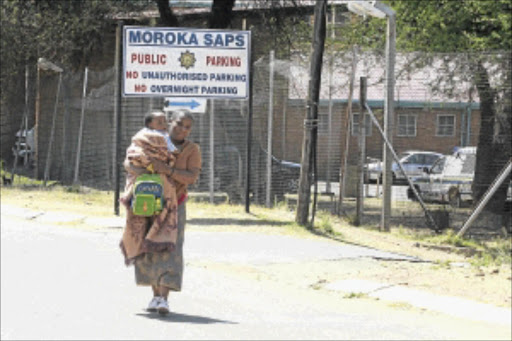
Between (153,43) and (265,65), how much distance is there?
2.68 meters

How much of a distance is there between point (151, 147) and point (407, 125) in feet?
29.5

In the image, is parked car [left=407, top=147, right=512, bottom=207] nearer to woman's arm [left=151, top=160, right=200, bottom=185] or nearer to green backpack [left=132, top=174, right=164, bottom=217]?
woman's arm [left=151, top=160, right=200, bottom=185]

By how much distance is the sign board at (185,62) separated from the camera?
15688 millimetres

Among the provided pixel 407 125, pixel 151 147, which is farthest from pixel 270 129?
pixel 151 147

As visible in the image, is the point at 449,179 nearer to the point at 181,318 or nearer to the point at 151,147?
the point at 181,318

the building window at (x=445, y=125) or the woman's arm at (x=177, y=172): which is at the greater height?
the building window at (x=445, y=125)

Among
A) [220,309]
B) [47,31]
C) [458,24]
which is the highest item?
[47,31]

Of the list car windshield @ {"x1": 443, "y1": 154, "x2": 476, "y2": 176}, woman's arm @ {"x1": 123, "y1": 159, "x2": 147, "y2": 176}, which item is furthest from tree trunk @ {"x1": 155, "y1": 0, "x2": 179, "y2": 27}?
woman's arm @ {"x1": 123, "y1": 159, "x2": 147, "y2": 176}

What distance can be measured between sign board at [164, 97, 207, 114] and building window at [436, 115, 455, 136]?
4.09 meters

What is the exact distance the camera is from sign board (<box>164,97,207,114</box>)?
16469mm

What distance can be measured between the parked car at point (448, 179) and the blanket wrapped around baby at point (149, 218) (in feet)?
38.0

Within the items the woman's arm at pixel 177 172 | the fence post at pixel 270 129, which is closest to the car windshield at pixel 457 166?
the fence post at pixel 270 129

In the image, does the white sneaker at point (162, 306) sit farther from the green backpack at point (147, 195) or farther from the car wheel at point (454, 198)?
the car wheel at point (454, 198)

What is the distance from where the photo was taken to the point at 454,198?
18.5 metres
